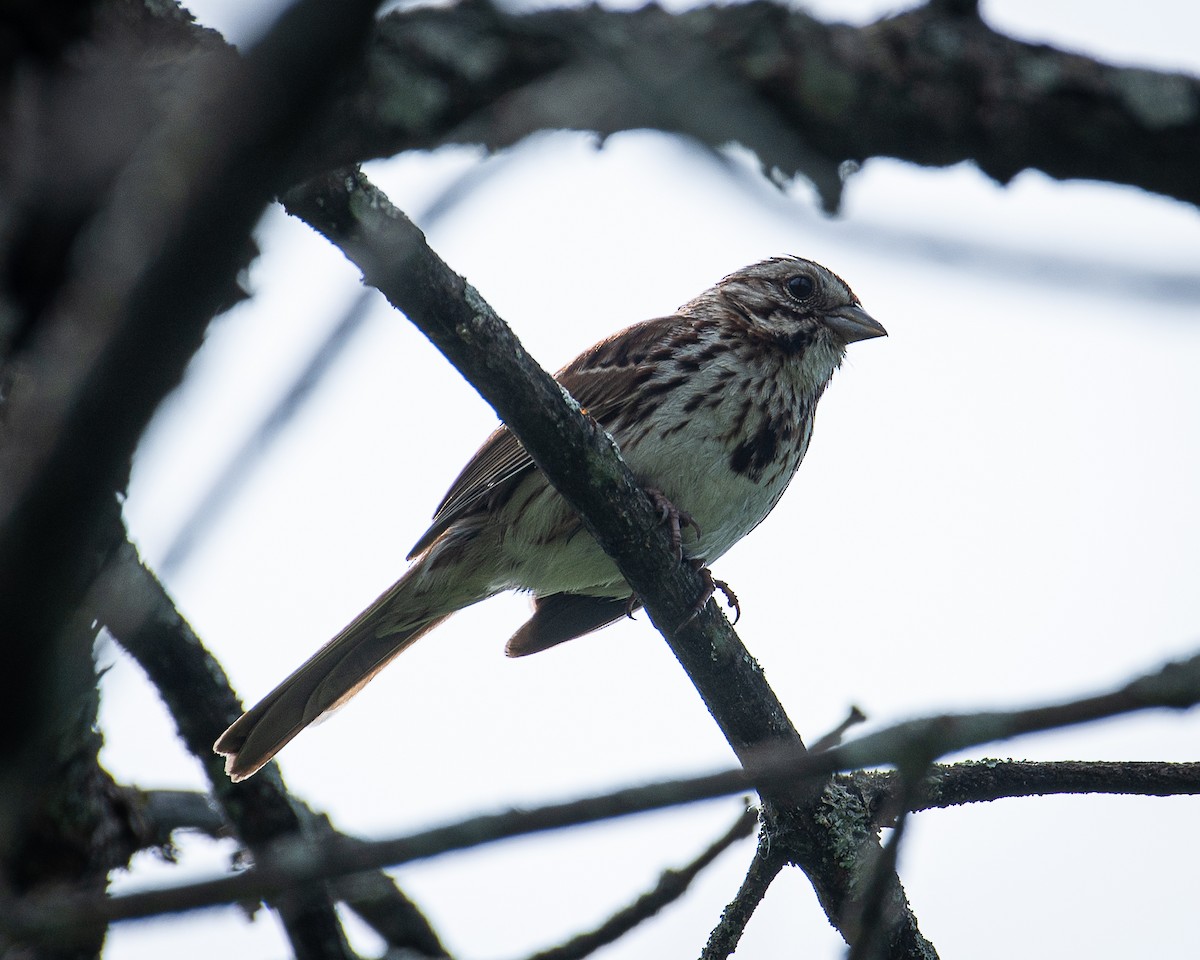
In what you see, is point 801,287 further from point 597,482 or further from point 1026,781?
point 1026,781

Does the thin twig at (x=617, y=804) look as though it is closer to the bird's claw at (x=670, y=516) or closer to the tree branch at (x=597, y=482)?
the tree branch at (x=597, y=482)

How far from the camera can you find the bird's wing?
4129 mm

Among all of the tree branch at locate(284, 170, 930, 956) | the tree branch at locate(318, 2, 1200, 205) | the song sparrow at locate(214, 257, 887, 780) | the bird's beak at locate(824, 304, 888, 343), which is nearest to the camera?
the tree branch at locate(284, 170, 930, 956)

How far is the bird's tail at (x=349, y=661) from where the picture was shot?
3.61m

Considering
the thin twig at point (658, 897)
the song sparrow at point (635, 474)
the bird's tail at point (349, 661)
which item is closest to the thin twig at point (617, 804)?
the thin twig at point (658, 897)

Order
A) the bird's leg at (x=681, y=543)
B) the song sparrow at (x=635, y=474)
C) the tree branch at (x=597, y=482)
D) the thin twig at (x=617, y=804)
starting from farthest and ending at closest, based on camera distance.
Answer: the song sparrow at (x=635, y=474) → the bird's leg at (x=681, y=543) → the tree branch at (x=597, y=482) → the thin twig at (x=617, y=804)

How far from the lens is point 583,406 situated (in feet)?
14.3

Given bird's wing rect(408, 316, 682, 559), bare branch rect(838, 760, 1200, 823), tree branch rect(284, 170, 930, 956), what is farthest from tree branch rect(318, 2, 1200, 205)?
bird's wing rect(408, 316, 682, 559)

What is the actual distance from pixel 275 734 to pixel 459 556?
887mm

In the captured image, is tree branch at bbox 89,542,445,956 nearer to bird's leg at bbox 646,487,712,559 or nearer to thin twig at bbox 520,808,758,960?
thin twig at bbox 520,808,758,960

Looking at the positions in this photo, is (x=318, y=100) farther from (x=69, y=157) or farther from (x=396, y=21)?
(x=396, y=21)

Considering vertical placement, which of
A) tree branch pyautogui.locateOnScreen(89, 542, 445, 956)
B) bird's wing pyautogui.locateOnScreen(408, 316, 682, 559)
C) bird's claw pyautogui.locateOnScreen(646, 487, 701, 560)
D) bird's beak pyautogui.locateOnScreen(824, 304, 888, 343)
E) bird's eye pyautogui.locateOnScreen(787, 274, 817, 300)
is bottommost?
tree branch pyautogui.locateOnScreen(89, 542, 445, 956)

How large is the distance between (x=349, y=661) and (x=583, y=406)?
1.13 meters

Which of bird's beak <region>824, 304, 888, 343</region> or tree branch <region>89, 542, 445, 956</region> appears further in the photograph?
bird's beak <region>824, 304, 888, 343</region>
